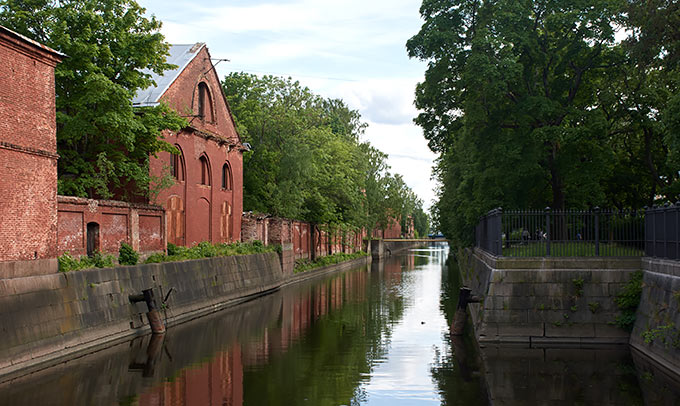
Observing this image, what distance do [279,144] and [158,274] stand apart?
23.5 meters

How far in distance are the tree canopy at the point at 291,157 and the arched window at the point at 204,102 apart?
7.51 metres

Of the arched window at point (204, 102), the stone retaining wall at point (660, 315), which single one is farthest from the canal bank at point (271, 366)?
the arched window at point (204, 102)

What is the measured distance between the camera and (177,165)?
3269 cm

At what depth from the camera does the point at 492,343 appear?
18.4 meters

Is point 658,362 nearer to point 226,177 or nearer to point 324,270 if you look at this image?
point 226,177

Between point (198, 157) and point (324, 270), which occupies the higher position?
point (198, 157)

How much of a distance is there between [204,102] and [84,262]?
17312mm

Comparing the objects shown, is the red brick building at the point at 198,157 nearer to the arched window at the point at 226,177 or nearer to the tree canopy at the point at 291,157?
the arched window at the point at 226,177

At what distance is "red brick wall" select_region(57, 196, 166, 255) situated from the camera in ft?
66.4

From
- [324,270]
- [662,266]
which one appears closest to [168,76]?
[662,266]

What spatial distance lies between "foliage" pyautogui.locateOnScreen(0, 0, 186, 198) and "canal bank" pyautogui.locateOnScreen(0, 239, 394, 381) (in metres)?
4.45

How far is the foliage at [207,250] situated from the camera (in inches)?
1040

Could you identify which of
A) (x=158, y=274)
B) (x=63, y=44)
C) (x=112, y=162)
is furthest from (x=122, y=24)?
(x=158, y=274)

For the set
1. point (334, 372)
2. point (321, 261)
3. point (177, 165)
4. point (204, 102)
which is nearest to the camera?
point (334, 372)
